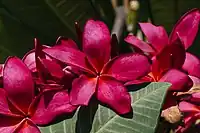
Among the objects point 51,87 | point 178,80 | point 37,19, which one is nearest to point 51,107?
point 51,87

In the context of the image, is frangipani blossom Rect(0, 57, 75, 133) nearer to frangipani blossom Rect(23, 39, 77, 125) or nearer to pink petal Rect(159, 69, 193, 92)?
frangipani blossom Rect(23, 39, 77, 125)

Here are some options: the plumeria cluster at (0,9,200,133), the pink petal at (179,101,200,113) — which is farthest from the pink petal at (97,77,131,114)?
the pink petal at (179,101,200,113)

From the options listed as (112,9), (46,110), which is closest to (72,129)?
(46,110)

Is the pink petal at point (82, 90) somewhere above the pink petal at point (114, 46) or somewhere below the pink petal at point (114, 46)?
below

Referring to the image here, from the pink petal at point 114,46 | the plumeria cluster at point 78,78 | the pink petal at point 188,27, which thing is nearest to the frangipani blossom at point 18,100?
the plumeria cluster at point 78,78

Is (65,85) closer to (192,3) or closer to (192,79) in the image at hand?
(192,79)

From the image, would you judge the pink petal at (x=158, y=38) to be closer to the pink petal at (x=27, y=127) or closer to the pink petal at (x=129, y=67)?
the pink petal at (x=129, y=67)
